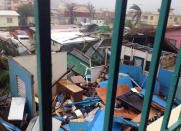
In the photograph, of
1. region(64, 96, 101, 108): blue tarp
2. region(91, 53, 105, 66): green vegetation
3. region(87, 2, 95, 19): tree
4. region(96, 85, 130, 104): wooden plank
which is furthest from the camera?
region(87, 2, 95, 19): tree

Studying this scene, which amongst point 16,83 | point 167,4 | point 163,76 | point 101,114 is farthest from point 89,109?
point 167,4

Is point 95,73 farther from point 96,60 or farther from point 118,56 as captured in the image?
point 118,56

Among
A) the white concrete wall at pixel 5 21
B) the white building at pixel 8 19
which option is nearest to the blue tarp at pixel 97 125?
the white building at pixel 8 19

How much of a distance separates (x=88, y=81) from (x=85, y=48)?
367 cm

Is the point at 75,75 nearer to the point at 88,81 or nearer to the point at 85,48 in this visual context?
the point at 88,81

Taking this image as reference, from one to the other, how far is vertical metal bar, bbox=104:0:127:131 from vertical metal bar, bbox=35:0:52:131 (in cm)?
22

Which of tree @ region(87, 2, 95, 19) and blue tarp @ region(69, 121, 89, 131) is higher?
tree @ region(87, 2, 95, 19)

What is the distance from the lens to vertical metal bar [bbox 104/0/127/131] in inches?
20.5

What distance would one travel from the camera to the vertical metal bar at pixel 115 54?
0.52m

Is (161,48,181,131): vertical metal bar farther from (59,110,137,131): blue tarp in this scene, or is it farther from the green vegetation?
the green vegetation

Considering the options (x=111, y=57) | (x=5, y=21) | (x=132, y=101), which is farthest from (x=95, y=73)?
(x=5, y=21)

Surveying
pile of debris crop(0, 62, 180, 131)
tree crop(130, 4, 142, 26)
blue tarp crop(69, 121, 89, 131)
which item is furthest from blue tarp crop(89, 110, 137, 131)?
tree crop(130, 4, 142, 26)

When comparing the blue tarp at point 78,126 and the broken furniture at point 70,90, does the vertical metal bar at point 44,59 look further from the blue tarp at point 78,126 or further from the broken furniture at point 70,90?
the broken furniture at point 70,90

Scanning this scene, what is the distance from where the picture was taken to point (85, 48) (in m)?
12.0
